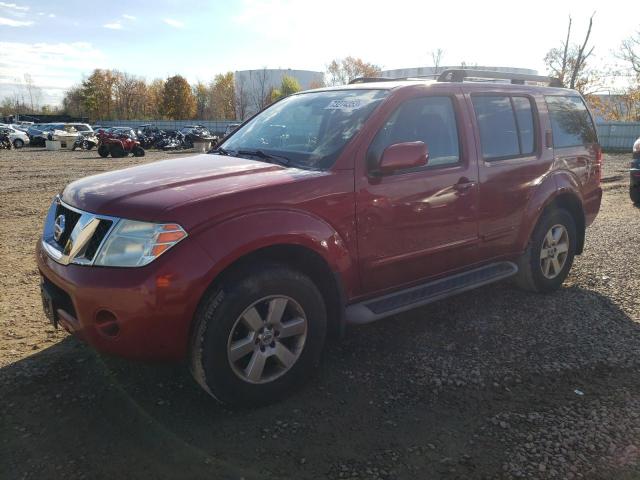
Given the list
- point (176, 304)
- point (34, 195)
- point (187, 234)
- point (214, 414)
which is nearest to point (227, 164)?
point (187, 234)

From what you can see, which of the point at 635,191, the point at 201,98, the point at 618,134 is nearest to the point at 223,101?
the point at 201,98

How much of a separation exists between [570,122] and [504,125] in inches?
45.3

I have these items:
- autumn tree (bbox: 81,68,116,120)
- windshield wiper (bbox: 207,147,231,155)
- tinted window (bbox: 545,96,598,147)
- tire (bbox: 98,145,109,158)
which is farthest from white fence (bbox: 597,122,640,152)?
autumn tree (bbox: 81,68,116,120)

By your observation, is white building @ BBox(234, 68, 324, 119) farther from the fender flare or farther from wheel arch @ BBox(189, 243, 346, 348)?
wheel arch @ BBox(189, 243, 346, 348)

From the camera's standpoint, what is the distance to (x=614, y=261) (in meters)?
5.99

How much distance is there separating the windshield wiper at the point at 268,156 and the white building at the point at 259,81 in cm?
8316

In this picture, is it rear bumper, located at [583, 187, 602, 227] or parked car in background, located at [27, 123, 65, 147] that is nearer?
rear bumper, located at [583, 187, 602, 227]

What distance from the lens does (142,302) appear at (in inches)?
96.9

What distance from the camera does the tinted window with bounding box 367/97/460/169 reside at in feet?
11.3

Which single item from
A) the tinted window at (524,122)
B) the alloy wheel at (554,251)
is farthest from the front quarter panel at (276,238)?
the alloy wheel at (554,251)

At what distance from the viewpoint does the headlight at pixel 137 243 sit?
250cm

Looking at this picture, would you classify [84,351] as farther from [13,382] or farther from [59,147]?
[59,147]

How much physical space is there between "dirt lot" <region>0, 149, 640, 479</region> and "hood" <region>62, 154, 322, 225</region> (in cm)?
116

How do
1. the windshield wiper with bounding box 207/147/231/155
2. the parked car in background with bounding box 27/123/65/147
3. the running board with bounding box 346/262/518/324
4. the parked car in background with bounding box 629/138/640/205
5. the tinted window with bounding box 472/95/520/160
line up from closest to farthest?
1. the running board with bounding box 346/262/518/324
2. the windshield wiper with bounding box 207/147/231/155
3. the tinted window with bounding box 472/95/520/160
4. the parked car in background with bounding box 629/138/640/205
5. the parked car in background with bounding box 27/123/65/147
